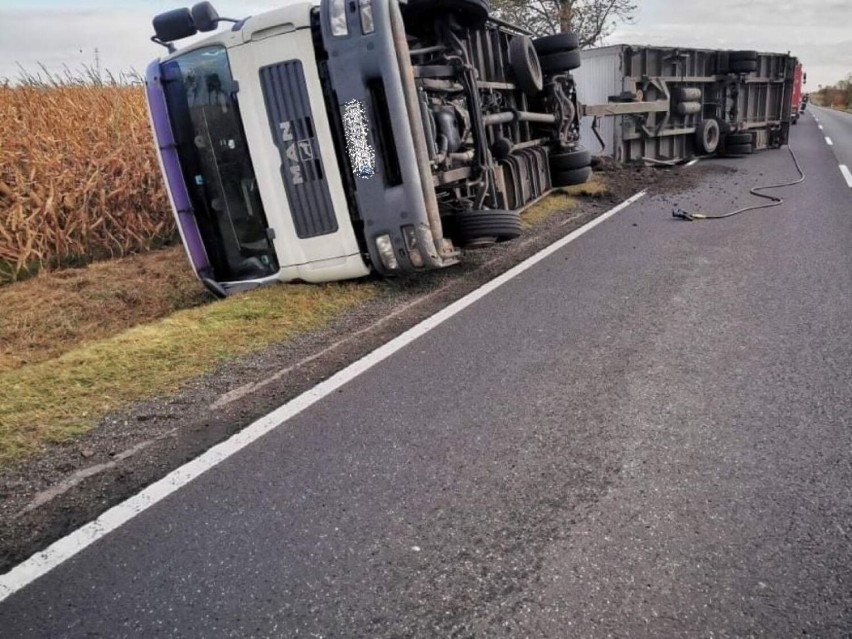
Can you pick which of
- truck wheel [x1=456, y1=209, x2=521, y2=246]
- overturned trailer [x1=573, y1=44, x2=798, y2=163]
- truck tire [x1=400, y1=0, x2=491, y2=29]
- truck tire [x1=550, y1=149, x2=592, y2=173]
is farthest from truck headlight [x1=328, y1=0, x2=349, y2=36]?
overturned trailer [x1=573, y1=44, x2=798, y2=163]

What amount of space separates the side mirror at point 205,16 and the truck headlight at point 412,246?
2095 mm

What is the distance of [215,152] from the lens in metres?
5.13

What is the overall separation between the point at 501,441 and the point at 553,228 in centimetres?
528

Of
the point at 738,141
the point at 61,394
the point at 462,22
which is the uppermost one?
the point at 462,22

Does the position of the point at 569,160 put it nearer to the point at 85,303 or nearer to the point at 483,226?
the point at 483,226

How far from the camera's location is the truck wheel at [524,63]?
305 inches

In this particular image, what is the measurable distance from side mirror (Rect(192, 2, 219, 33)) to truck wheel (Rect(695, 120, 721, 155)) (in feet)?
41.3

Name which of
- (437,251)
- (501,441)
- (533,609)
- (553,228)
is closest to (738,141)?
(553,228)

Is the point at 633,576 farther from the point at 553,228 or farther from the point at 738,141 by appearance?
the point at 738,141

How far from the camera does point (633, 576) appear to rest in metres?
2.11

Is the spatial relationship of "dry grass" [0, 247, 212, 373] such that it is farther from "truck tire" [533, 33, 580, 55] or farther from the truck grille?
"truck tire" [533, 33, 580, 55]

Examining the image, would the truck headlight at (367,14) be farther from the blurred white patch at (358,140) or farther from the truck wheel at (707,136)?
the truck wheel at (707,136)

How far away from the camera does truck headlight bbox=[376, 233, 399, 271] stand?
16.4 feet

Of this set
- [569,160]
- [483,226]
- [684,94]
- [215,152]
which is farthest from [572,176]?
[684,94]
